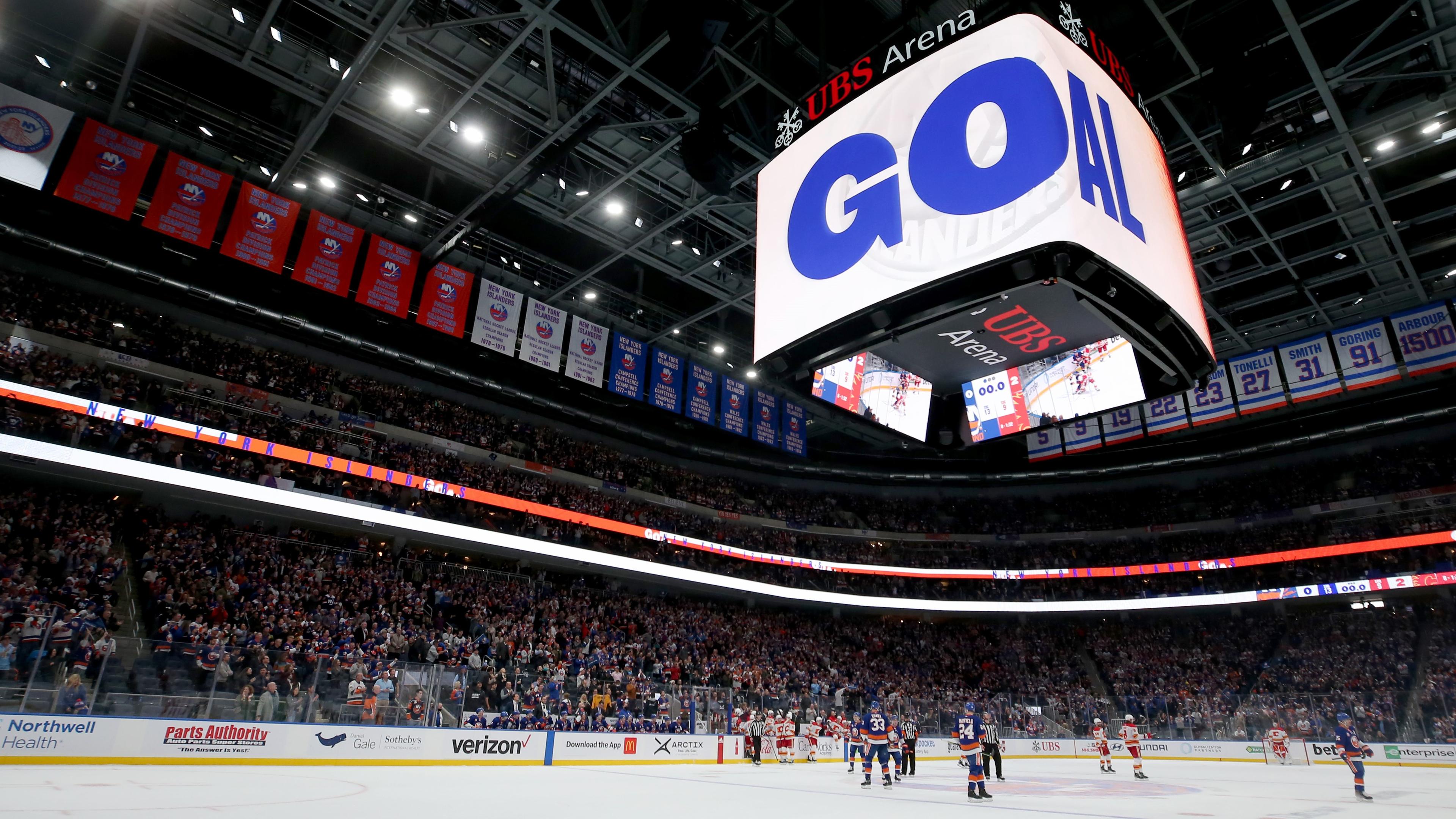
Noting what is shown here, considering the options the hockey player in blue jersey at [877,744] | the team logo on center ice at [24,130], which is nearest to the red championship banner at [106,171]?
the team logo on center ice at [24,130]

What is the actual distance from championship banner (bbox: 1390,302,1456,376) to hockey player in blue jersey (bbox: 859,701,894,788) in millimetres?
18850

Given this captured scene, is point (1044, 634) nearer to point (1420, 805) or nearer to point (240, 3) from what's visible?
point (1420, 805)

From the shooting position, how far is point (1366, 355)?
2123 cm

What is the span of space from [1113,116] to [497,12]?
12.6m

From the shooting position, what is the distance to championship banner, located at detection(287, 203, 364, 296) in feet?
63.3

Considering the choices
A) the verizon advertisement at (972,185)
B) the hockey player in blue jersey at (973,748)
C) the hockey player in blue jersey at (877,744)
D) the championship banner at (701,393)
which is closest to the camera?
the verizon advertisement at (972,185)

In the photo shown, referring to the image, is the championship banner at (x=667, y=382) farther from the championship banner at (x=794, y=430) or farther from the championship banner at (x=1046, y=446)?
the championship banner at (x=1046, y=446)

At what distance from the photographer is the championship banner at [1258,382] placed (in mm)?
22516

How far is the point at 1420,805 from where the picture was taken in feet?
35.4

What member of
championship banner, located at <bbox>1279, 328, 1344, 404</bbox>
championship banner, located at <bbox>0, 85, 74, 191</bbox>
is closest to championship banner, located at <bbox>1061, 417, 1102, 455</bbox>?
championship banner, located at <bbox>1279, 328, 1344, 404</bbox>

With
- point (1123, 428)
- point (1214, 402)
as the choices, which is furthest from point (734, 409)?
point (1214, 402)

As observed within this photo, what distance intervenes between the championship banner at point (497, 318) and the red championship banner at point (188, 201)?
6.85 metres

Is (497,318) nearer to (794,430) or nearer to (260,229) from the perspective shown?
(260,229)

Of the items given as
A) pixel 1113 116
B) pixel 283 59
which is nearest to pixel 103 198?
pixel 283 59
